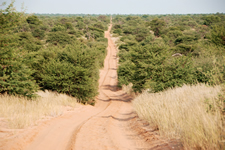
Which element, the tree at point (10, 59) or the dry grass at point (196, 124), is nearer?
the dry grass at point (196, 124)

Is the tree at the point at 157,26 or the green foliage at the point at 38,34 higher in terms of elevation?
the tree at the point at 157,26

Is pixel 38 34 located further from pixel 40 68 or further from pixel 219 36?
pixel 219 36

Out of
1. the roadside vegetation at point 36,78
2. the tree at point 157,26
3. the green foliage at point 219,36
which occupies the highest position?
the tree at point 157,26

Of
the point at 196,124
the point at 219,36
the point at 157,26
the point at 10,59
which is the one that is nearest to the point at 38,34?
the point at 157,26

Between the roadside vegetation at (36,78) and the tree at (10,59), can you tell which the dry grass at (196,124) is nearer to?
the roadside vegetation at (36,78)

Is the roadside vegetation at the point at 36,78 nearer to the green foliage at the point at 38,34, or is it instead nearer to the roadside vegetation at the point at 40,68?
the roadside vegetation at the point at 40,68

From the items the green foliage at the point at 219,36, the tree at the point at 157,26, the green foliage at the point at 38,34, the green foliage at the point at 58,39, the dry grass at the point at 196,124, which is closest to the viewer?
the dry grass at the point at 196,124

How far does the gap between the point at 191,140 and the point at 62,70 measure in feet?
41.7

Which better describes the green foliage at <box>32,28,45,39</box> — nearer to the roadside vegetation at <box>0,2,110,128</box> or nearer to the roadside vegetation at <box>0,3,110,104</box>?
the roadside vegetation at <box>0,3,110,104</box>

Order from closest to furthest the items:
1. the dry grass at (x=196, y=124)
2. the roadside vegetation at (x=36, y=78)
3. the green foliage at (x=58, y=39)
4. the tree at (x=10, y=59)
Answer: the dry grass at (x=196, y=124), the roadside vegetation at (x=36, y=78), the tree at (x=10, y=59), the green foliage at (x=58, y=39)

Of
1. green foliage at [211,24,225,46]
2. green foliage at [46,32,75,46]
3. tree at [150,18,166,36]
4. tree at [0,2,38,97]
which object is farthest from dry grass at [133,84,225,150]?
tree at [150,18,166,36]

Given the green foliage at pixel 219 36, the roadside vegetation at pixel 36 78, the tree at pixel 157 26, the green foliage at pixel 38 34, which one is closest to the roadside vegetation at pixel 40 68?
the roadside vegetation at pixel 36 78

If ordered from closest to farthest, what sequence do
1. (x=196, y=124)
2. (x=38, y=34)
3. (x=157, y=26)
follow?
(x=196, y=124), (x=38, y=34), (x=157, y=26)

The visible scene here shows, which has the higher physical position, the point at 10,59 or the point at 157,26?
the point at 157,26
